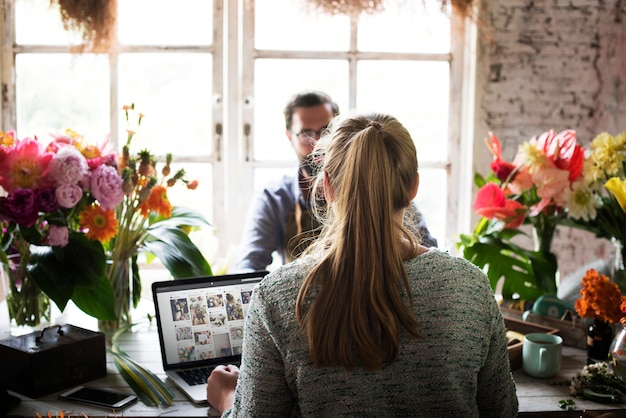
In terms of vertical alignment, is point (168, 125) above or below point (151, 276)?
above

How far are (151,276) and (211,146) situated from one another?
0.68 metres

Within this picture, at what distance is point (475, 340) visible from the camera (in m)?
1.19

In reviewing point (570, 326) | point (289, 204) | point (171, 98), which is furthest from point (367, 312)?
point (171, 98)

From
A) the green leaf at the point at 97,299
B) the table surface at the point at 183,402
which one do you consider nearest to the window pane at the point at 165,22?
the green leaf at the point at 97,299

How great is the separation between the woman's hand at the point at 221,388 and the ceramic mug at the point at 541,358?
75cm

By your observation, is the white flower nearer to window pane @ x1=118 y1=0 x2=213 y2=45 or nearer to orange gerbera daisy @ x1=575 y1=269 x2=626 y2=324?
orange gerbera daisy @ x1=575 y1=269 x2=626 y2=324

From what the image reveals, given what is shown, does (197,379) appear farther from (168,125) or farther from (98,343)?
(168,125)

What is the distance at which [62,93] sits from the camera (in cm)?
316

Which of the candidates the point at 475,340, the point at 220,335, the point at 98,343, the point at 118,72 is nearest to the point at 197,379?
the point at 220,335

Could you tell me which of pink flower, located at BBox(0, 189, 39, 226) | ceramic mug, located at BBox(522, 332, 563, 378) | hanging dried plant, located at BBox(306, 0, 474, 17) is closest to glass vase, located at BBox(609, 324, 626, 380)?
ceramic mug, located at BBox(522, 332, 563, 378)

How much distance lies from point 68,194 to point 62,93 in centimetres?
160

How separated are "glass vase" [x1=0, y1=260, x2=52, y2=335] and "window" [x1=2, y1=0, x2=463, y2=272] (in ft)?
4.37

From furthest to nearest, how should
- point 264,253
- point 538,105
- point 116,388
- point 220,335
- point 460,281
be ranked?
point 538,105 < point 264,253 < point 220,335 < point 116,388 < point 460,281

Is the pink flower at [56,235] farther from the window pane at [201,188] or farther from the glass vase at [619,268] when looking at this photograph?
the glass vase at [619,268]
